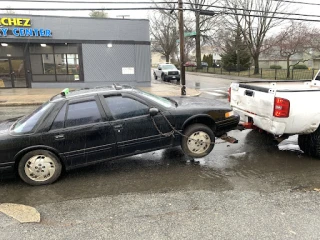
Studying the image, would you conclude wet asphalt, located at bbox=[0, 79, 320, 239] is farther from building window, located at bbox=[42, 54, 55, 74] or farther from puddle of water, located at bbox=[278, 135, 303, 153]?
building window, located at bbox=[42, 54, 55, 74]

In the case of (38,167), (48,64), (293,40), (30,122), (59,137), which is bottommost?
(38,167)

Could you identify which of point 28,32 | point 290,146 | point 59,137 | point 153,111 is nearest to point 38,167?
point 59,137

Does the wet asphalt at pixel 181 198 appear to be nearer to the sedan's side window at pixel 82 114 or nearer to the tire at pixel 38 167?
the tire at pixel 38 167

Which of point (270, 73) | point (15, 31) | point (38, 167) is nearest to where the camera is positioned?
point (38, 167)

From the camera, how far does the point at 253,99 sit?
17.5ft

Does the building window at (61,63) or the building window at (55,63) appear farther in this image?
the building window at (61,63)

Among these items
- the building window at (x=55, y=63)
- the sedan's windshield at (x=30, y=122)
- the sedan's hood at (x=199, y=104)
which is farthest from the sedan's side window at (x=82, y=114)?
the building window at (x=55, y=63)

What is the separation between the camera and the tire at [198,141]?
198 inches

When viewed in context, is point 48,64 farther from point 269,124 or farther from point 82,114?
point 269,124

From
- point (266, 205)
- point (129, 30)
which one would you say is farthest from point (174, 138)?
point (129, 30)

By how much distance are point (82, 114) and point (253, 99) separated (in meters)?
3.14

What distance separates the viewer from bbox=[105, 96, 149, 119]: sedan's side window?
4.67 m

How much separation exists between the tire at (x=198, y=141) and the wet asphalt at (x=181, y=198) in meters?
0.19

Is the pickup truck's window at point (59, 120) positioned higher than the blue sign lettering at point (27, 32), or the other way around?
the blue sign lettering at point (27, 32)
